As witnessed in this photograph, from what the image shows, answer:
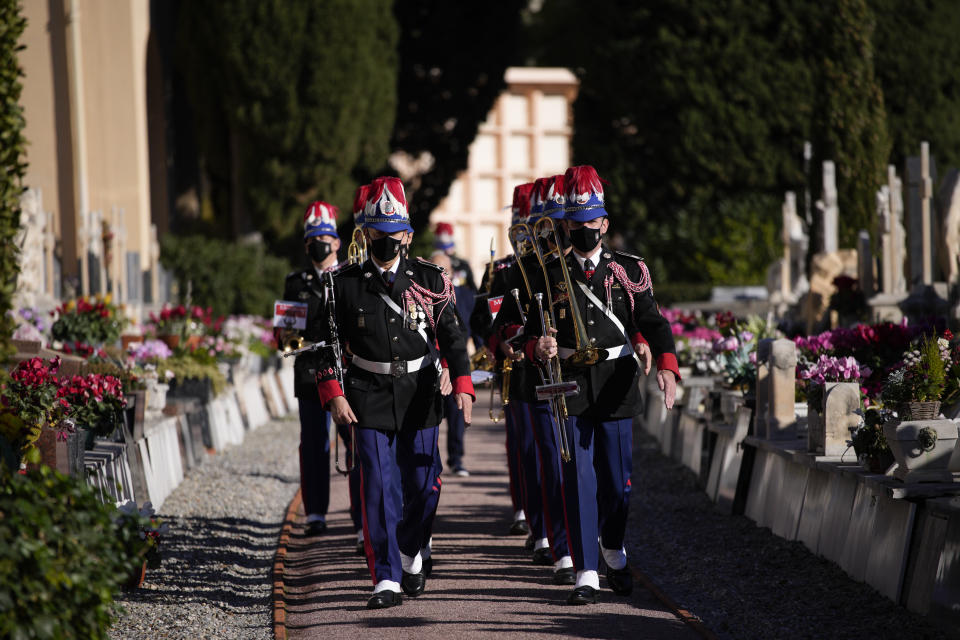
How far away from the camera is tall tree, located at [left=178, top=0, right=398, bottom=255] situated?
82.6 feet

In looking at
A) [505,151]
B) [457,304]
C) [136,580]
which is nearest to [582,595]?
[136,580]

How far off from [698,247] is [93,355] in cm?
2078

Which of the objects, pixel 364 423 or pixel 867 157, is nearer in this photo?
pixel 364 423

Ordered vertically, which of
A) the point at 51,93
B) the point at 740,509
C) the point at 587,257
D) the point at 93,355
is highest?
the point at 51,93

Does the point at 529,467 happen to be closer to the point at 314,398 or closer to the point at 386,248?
the point at 314,398

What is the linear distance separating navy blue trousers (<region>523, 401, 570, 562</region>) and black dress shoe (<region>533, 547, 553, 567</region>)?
40 cm

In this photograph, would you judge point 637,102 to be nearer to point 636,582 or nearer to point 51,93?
point 51,93

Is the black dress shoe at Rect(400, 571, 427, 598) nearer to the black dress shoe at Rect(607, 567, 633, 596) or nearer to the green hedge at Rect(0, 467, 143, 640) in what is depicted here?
the black dress shoe at Rect(607, 567, 633, 596)

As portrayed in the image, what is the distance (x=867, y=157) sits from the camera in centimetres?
2283

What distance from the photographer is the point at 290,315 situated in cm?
889

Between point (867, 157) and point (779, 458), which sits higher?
point (867, 157)

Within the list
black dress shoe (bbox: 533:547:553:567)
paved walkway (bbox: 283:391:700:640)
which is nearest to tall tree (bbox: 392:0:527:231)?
paved walkway (bbox: 283:391:700:640)

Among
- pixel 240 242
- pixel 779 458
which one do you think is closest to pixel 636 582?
pixel 779 458

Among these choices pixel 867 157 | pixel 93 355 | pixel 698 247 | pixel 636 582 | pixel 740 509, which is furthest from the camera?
pixel 698 247
